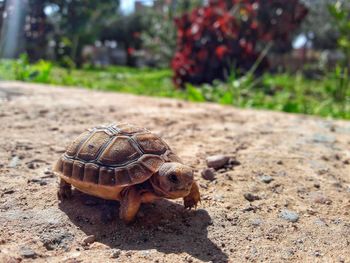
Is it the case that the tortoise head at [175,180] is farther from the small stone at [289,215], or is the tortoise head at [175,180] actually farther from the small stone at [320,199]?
the small stone at [320,199]

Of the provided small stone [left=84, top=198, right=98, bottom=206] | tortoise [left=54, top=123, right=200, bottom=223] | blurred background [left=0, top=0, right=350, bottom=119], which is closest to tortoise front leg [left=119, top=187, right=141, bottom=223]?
tortoise [left=54, top=123, right=200, bottom=223]

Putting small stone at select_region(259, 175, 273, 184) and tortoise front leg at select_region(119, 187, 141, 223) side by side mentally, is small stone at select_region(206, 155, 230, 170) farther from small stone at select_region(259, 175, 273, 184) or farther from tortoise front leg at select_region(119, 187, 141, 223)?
tortoise front leg at select_region(119, 187, 141, 223)

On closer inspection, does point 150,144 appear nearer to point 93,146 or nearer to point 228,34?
point 93,146

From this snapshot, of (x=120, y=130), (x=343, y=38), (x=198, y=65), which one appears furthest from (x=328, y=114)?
(x=120, y=130)

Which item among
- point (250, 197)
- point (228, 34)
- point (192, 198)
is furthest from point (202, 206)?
point (228, 34)

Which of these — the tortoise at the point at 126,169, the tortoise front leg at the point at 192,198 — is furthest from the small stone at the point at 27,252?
the tortoise front leg at the point at 192,198
